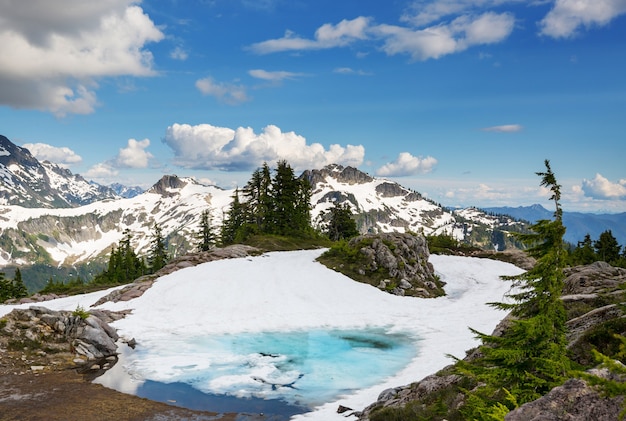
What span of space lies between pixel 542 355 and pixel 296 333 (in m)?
21.2

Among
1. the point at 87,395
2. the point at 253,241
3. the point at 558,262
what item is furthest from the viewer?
the point at 253,241

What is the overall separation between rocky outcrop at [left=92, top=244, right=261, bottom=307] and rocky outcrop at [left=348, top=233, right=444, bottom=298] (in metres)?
14.6

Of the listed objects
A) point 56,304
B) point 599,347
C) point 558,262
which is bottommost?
point 56,304

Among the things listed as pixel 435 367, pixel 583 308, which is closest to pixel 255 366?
pixel 435 367

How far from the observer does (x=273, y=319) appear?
31625 mm

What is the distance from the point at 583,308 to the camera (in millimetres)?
13898

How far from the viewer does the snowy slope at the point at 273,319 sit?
749 inches

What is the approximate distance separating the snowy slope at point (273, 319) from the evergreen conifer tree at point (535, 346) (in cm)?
735

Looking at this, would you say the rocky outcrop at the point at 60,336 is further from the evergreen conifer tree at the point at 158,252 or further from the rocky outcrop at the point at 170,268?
the evergreen conifer tree at the point at 158,252

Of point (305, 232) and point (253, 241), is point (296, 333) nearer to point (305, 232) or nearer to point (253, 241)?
point (253, 241)

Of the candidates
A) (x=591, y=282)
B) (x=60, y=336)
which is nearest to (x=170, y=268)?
(x=60, y=336)

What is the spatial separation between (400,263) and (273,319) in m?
19.3

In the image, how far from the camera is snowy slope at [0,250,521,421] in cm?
1902

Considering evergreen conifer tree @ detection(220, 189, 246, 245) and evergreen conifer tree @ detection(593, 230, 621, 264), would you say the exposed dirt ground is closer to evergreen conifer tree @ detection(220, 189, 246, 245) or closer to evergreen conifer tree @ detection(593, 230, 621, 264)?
evergreen conifer tree @ detection(220, 189, 246, 245)
